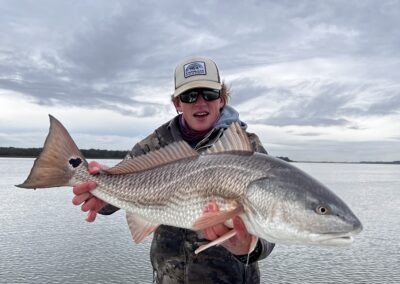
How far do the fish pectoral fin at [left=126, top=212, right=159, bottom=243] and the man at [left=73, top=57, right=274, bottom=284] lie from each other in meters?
0.50

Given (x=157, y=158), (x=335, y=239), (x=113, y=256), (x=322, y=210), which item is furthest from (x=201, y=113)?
(x=113, y=256)

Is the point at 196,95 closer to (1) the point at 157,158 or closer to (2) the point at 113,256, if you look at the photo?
(1) the point at 157,158

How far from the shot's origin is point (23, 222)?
21.8 m

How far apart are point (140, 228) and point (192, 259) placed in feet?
2.24

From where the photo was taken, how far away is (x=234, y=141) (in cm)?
390

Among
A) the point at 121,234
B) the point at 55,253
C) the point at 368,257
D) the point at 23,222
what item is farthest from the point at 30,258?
the point at 368,257

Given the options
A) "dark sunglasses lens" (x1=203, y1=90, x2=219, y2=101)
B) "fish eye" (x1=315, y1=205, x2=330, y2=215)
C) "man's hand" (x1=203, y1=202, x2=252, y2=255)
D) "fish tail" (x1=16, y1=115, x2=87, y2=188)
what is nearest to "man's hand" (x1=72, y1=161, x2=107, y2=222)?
"fish tail" (x1=16, y1=115, x2=87, y2=188)

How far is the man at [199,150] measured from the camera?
175 inches

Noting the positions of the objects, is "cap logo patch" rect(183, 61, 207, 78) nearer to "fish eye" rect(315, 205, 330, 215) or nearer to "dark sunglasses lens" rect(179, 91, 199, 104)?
"dark sunglasses lens" rect(179, 91, 199, 104)

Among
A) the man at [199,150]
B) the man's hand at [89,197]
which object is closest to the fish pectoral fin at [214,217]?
the man at [199,150]

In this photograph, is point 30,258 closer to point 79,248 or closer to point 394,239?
point 79,248

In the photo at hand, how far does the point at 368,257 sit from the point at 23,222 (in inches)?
606

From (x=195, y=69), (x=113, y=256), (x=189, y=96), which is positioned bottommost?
(x=113, y=256)

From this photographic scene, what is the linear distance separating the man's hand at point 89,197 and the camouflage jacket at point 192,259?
208mm
